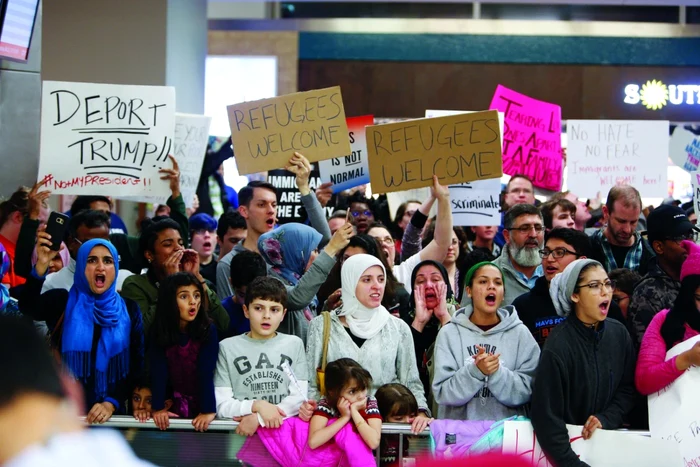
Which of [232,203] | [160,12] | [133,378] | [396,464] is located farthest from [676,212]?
[160,12]

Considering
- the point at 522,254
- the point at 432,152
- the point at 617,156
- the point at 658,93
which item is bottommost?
the point at 522,254

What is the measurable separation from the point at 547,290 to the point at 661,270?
716 mm

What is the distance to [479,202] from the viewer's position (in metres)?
7.79

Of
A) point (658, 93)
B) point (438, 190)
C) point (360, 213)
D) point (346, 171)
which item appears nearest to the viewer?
point (438, 190)

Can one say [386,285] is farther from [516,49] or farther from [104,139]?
[516,49]

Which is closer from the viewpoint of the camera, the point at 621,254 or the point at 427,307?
the point at 427,307

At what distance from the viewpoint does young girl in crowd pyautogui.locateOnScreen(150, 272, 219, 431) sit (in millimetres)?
5199

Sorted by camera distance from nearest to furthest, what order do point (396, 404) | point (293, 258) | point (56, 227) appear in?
point (396, 404)
point (56, 227)
point (293, 258)

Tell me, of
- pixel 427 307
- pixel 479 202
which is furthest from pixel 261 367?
pixel 479 202

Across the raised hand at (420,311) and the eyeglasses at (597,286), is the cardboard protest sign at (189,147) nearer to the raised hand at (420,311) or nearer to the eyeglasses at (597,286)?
the raised hand at (420,311)

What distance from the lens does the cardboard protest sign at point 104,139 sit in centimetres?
711

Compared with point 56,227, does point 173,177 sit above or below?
above

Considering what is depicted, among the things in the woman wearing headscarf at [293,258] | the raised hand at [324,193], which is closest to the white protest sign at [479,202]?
the raised hand at [324,193]

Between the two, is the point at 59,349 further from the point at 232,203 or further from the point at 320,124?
the point at 232,203
